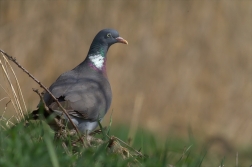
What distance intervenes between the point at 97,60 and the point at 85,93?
2.70 ft

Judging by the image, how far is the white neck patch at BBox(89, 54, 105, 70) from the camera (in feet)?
19.9

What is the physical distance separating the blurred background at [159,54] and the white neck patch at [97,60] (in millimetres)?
5049

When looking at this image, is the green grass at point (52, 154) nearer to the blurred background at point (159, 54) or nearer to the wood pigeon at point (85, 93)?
the wood pigeon at point (85, 93)

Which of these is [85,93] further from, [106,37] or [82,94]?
[106,37]

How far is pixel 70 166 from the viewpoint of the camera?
341cm

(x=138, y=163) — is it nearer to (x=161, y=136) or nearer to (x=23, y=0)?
(x=161, y=136)

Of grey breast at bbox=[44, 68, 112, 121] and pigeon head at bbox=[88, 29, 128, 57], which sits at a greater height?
pigeon head at bbox=[88, 29, 128, 57]

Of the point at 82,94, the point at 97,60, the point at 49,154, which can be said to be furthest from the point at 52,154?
the point at 97,60

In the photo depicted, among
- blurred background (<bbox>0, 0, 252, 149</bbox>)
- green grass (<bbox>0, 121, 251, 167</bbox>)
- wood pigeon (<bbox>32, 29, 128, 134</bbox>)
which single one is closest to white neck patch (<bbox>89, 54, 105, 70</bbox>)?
wood pigeon (<bbox>32, 29, 128, 134</bbox>)

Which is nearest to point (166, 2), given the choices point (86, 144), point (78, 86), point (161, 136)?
point (161, 136)

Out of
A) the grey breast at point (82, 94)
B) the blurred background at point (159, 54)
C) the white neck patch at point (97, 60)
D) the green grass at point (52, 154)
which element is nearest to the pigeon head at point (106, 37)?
the white neck patch at point (97, 60)

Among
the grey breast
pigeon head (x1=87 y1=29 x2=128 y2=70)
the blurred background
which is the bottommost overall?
the blurred background

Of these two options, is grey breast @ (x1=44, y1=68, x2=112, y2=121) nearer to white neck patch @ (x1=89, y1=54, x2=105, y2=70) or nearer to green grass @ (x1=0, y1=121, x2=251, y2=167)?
white neck patch @ (x1=89, y1=54, x2=105, y2=70)

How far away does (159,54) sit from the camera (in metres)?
11.7
